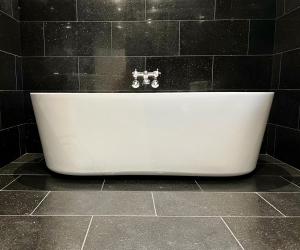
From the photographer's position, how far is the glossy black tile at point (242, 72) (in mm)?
1994

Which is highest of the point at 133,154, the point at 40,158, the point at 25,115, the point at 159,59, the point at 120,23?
the point at 120,23

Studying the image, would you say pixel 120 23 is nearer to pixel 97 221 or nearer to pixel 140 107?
pixel 140 107

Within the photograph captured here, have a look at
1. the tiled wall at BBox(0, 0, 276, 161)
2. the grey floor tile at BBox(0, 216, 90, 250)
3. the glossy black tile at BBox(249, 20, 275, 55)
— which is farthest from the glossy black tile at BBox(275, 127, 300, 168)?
the grey floor tile at BBox(0, 216, 90, 250)

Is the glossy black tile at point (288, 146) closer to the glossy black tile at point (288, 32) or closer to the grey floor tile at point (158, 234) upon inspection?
the glossy black tile at point (288, 32)

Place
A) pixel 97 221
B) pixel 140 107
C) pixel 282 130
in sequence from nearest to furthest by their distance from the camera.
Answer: pixel 97 221 < pixel 140 107 < pixel 282 130

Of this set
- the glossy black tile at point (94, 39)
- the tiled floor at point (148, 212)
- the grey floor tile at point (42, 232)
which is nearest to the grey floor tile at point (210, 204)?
the tiled floor at point (148, 212)

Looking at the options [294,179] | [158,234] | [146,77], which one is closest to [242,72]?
[146,77]

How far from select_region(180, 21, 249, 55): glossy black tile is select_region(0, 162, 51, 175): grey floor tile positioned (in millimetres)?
1305

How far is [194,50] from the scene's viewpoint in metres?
1.98

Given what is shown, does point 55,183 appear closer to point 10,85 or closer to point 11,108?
point 11,108

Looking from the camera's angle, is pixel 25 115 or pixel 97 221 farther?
pixel 25 115

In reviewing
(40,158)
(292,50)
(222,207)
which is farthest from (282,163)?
(40,158)

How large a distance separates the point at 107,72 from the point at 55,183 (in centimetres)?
97

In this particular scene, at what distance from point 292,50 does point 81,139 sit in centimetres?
150
